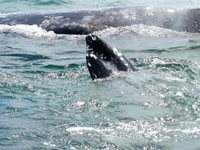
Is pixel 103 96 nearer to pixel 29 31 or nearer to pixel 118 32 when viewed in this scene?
pixel 118 32

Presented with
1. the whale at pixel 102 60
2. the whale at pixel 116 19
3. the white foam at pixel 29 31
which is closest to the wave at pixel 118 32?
the white foam at pixel 29 31

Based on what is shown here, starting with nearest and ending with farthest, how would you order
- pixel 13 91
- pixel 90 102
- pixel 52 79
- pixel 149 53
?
pixel 90 102
pixel 13 91
pixel 52 79
pixel 149 53

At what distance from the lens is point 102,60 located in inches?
261

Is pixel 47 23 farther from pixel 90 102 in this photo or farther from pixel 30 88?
pixel 90 102

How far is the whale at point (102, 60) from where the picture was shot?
654 centimetres

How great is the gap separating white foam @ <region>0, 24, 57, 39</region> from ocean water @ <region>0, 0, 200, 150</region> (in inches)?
17.6

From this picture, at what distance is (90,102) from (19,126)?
3.41 ft

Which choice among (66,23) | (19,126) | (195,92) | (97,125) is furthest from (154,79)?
(66,23)

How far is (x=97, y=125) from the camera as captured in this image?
16.5 feet

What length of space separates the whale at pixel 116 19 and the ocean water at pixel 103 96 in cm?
25

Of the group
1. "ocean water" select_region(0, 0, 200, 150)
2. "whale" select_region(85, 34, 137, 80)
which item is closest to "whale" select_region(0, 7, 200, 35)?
"ocean water" select_region(0, 0, 200, 150)

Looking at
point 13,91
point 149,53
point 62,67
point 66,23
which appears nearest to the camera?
point 13,91

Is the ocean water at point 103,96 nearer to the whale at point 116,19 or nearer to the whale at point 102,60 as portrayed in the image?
the whale at point 102,60

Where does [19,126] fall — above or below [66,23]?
below
